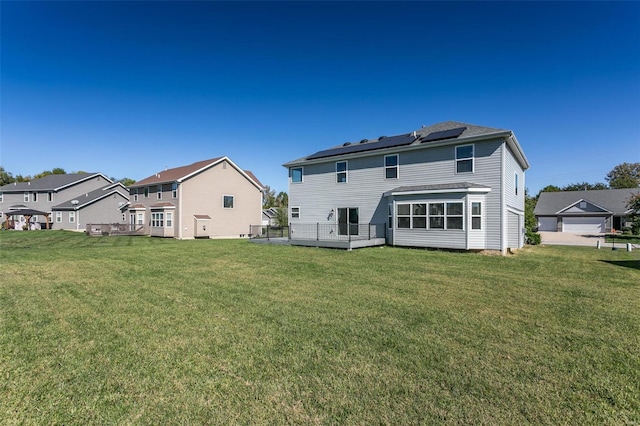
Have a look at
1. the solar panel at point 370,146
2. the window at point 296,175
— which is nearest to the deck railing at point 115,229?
the window at point 296,175

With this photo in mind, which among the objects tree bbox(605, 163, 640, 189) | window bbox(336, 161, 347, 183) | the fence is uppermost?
tree bbox(605, 163, 640, 189)

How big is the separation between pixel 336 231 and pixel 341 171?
3.82 metres

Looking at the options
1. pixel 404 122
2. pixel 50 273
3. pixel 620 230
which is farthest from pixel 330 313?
pixel 620 230

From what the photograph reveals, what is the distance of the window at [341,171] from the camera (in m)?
18.2

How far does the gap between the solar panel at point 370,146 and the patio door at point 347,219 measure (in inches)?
141

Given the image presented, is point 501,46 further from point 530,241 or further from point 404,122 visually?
point 530,241

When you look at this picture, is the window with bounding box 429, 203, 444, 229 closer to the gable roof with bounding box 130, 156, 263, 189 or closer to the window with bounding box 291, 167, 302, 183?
the window with bounding box 291, 167, 302, 183

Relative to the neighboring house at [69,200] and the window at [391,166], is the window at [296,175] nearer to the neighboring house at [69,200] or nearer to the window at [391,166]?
the window at [391,166]

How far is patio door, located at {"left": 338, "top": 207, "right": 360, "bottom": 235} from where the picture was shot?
17.7 meters

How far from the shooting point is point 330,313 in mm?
4922

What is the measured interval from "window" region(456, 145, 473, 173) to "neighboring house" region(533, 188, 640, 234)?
3189 centimetres

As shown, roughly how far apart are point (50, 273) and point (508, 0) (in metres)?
19.1

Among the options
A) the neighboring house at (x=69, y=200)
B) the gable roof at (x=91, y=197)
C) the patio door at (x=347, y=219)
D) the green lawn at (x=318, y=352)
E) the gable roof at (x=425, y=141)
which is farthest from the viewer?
the neighboring house at (x=69, y=200)

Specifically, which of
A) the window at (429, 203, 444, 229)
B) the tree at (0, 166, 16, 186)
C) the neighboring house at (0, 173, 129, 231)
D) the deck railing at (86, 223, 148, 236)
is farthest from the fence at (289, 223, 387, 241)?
the tree at (0, 166, 16, 186)
